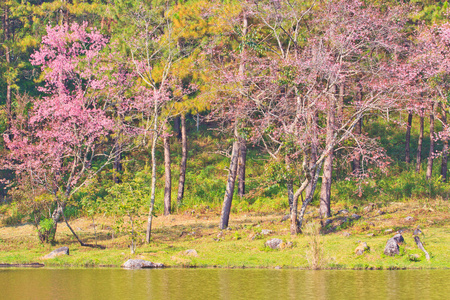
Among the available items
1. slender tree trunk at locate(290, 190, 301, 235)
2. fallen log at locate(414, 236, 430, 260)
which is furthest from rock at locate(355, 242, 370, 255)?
slender tree trunk at locate(290, 190, 301, 235)

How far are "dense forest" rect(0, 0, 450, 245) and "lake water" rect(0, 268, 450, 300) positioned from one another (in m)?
4.95

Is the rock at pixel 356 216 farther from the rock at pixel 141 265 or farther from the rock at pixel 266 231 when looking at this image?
the rock at pixel 141 265

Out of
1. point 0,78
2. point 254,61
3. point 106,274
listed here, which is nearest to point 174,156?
point 0,78

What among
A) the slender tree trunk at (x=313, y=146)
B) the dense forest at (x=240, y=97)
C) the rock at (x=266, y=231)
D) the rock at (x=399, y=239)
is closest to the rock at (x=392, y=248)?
the rock at (x=399, y=239)

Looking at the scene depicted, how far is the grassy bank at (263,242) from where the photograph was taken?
15.6 m

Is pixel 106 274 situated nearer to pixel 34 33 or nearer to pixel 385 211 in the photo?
pixel 385 211

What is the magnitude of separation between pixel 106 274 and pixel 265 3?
48.3 ft

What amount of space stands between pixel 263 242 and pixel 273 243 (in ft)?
2.43

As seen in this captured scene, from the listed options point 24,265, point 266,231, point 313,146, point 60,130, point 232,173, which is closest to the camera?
point 24,265

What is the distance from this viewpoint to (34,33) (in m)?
37.4

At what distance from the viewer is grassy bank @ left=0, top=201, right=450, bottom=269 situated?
51.1 feet

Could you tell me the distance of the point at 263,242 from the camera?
1881cm

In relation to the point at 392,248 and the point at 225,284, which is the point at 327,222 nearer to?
the point at 392,248

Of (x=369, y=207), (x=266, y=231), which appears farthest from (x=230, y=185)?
(x=369, y=207)
